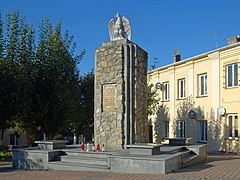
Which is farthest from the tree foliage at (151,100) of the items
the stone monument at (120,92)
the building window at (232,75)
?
the stone monument at (120,92)

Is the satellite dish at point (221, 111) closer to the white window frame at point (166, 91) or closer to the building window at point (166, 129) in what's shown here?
the white window frame at point (166, 91)

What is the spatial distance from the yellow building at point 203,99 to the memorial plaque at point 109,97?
9407 millimetres

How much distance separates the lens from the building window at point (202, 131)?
24219 millimetres

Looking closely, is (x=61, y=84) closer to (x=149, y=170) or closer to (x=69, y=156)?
(x=69, y=156)

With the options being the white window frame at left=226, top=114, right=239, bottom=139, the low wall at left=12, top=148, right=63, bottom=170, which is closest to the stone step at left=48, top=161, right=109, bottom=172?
the low wall at left=12, top=148, right=63, bottom=170

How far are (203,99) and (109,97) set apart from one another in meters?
10.8

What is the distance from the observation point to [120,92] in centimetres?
1498

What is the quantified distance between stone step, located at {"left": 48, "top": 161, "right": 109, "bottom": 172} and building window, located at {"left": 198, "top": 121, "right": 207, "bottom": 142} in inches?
549

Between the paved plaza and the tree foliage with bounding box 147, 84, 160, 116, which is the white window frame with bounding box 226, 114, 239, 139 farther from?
the paved plaza

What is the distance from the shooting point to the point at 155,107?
29.0 metres

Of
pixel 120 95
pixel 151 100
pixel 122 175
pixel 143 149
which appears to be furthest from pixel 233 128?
pixel 122 175

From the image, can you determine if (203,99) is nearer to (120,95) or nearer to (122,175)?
(120,95)

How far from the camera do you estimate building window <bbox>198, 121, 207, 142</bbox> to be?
2422 cm

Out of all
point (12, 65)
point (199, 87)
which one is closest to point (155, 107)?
Answer: point (199, 87)
